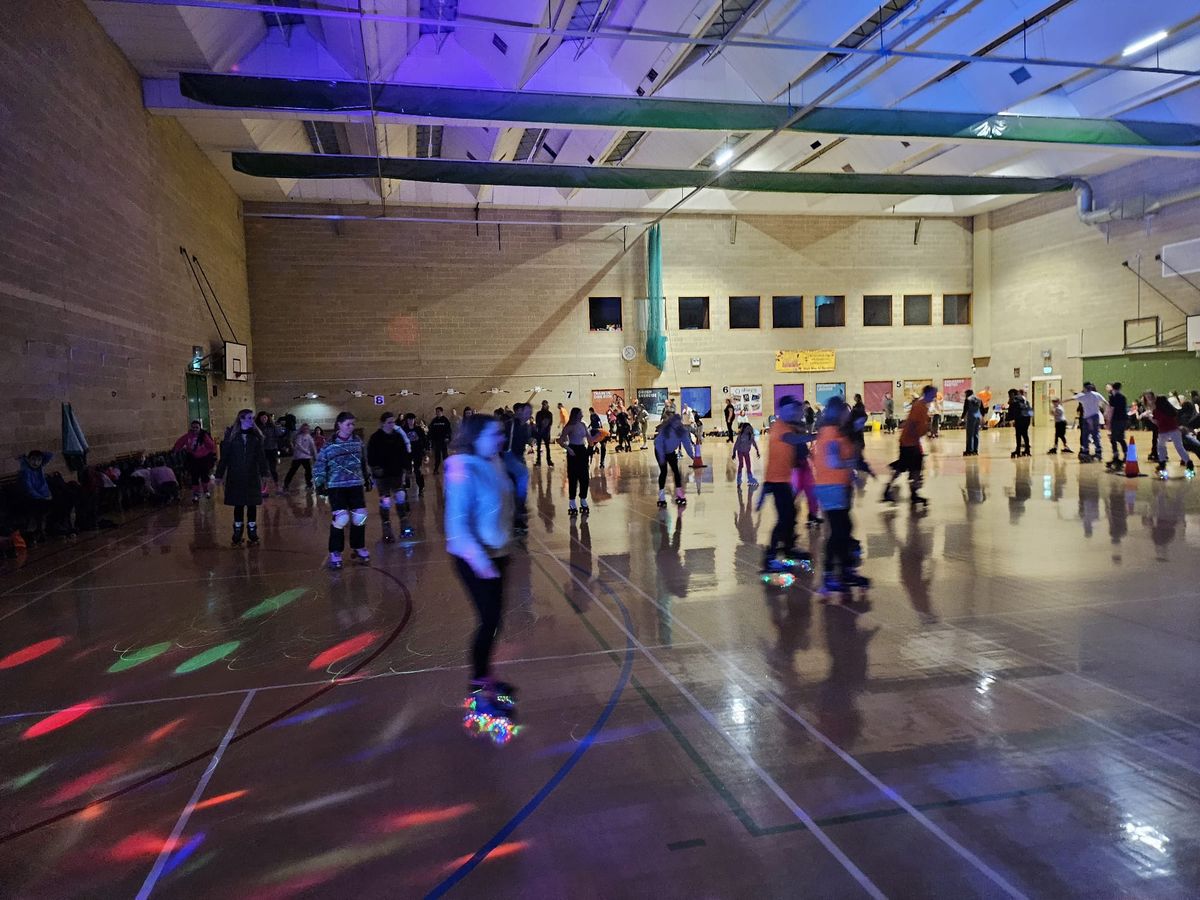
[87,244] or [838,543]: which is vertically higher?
[87,244]

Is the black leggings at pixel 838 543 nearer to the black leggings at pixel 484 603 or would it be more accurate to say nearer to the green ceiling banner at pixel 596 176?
the black leggings at pixel 484 603

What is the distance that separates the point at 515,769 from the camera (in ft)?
10.7

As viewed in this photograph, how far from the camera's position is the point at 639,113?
1608cm

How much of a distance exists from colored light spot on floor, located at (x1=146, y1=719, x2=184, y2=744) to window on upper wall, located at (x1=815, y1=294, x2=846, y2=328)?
97.9 feet

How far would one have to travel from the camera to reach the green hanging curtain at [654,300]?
2788cm

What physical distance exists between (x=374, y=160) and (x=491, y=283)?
901 cm

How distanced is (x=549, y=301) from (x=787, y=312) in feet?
33.4

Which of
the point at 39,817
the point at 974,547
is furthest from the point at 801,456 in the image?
the point at 39,817

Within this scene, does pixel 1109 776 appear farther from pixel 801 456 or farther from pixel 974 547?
pixel 974 547

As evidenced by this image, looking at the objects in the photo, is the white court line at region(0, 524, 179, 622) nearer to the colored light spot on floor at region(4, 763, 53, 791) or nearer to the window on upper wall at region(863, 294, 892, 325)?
the colored light spot on floor at region(4, 763, 53, 791)

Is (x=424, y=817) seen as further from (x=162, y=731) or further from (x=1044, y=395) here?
(x=1044, y=395)

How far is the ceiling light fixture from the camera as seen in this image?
1441 centimetres

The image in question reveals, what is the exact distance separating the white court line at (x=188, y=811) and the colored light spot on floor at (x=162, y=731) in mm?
298

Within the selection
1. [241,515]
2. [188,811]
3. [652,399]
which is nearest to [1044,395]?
[652,399]
